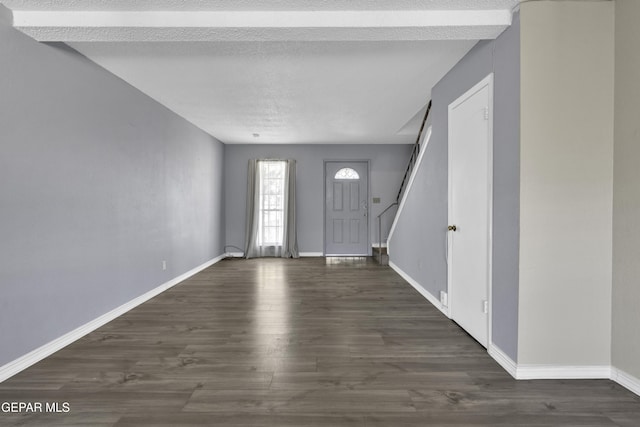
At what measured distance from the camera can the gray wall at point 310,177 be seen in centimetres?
730

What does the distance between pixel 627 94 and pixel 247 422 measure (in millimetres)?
2947

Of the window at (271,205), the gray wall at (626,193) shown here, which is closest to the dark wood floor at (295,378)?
the gray wall at (626,193)

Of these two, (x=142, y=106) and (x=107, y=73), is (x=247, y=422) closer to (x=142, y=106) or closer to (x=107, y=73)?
(x=107, y=73)

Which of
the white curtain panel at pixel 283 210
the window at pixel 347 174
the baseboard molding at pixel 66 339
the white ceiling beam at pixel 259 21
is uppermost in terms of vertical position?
the white ceiling beam at pixel 259 21

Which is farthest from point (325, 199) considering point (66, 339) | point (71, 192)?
point (66, 339)

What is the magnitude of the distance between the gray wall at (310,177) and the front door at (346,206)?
0.14 metres

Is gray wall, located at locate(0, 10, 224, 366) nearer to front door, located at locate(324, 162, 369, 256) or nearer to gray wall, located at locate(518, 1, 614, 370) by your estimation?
gray wall, located at locate(518, 1, 614, 370)

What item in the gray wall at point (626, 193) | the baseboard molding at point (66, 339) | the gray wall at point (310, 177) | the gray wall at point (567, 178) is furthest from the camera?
the gray wall at point (310, 177)

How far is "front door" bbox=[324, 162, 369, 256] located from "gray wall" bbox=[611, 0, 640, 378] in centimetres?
538

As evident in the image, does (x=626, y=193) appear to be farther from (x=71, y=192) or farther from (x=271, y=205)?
(x=271, y=205)

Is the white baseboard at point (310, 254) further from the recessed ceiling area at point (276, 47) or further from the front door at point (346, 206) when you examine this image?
the recessed ceiling area at point (276, 47)

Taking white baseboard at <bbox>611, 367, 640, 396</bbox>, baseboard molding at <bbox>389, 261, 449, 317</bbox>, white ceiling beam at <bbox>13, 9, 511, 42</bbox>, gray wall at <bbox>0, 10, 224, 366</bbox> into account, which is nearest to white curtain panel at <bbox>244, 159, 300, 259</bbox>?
baseboard molding at <bbox>389, 261, 449, 317</bbox>

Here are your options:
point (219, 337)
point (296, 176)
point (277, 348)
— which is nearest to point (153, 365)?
point (219, 337)

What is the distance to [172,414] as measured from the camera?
1785mm
